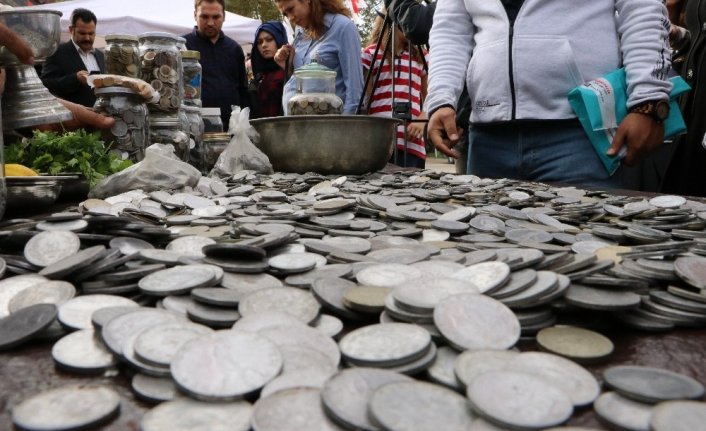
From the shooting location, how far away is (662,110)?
1.96m

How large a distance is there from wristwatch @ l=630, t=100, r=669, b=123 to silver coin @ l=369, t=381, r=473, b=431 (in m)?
1.76

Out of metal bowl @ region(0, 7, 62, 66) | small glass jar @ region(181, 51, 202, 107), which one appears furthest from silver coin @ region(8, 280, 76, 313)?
small glass jar @ region(181, 51, 202, 107)

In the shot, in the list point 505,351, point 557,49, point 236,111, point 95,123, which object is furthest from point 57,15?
point 505,351

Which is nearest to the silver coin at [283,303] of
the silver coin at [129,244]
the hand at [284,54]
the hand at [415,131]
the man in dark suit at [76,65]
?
the silver coin at [129,244]

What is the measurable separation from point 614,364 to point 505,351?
0.44 ft

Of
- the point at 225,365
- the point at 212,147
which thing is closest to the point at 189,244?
the point at 225,365

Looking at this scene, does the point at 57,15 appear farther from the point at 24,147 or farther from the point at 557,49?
the point at 557,49

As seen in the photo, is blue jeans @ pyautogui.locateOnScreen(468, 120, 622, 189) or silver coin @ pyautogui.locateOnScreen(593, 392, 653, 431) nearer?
silver coin @ pyautogui.locateOnScreen(593, 392, 653, 431)

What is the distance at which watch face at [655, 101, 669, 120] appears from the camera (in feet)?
6.42

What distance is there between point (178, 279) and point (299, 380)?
347 millimetres

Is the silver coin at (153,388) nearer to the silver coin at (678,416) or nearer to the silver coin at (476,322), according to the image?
the silver coin at (476,322)

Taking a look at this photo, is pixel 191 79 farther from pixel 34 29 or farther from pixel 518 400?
pixel 518 400

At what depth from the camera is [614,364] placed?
664 mm

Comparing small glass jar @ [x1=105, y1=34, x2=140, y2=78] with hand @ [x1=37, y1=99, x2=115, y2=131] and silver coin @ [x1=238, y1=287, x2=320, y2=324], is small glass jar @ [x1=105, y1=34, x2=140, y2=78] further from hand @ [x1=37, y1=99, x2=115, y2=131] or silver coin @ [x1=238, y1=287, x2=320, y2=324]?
silver coin @ [x1=238, y1=287, x2=320, y2=324]
